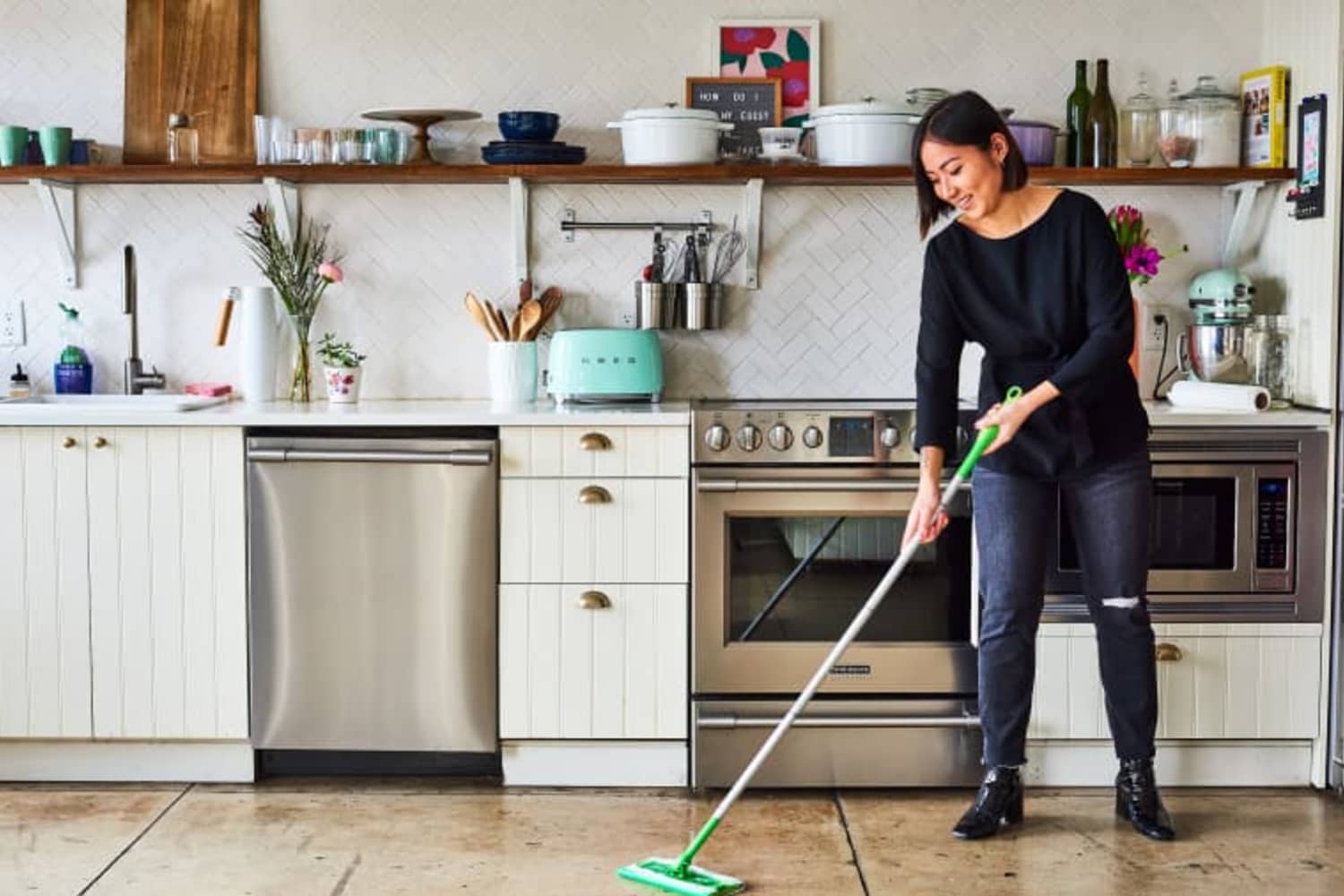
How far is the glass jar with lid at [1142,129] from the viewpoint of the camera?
4.62 meters

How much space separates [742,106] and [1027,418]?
146 cm

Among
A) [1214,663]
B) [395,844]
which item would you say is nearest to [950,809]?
[1214,663]

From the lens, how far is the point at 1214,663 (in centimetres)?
416

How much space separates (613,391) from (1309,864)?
6.07ft

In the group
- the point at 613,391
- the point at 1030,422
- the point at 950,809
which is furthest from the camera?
the point at 613,391

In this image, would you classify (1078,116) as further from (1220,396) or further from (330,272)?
(330,272)

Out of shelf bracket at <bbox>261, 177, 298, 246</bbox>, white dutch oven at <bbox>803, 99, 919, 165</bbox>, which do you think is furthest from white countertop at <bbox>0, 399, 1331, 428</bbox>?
white dutch oven at <bbox>803, 99, 919, 165</bbox>

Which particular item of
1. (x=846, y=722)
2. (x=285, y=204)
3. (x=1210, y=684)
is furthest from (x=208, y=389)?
(x=1210, y=684)

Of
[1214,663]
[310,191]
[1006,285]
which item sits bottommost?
[1214,663]

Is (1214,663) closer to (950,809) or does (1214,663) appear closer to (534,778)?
(950,809)

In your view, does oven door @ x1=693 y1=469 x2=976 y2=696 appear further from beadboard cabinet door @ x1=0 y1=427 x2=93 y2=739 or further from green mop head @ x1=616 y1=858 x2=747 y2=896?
beadboard cabinet door @ x1=0 y1=427 x2=93 y2=739

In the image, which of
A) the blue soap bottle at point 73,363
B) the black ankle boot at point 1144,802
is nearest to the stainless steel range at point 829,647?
the black ankle boot at point 1144,802

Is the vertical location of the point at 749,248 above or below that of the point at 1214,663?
above

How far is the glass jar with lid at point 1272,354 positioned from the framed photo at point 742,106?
4.23 feet
